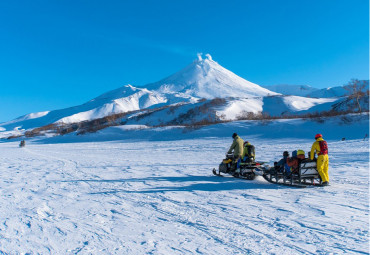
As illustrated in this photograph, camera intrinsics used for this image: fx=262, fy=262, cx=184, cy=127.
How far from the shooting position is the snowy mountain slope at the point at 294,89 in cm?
16512

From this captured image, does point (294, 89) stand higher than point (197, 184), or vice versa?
point (294, 89)

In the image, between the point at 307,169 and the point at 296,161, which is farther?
the point at 296,161

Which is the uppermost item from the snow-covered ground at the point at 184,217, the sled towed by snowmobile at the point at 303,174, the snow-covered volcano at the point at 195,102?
the snow-covered volcano at the point at 195,102

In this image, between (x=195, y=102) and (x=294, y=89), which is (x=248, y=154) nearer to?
(x=195, y=102)

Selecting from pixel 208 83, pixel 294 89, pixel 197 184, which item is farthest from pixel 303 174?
pixel 294 89

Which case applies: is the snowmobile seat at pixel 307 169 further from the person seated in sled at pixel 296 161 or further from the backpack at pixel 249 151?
the backpack at pixel 249 151

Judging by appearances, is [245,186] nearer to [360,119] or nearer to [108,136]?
[360,119]

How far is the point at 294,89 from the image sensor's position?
17825 cm

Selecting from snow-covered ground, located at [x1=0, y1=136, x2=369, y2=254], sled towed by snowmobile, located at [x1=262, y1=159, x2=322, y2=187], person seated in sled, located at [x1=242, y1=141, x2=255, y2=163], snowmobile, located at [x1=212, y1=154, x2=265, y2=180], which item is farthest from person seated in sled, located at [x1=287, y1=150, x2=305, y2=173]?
person seated in sled, located at [x1=242, y1=141, x2=255, y2=163]

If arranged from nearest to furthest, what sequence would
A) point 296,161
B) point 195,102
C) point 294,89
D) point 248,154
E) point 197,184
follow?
1. point 296,161
2. point 197,184
3. point 248,154
4. point 195,102
5. point 294,89

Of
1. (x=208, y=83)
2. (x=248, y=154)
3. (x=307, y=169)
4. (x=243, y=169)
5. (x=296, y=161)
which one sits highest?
(x=208, y=83)

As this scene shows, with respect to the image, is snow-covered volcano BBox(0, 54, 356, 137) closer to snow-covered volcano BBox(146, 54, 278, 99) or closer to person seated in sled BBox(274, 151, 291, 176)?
snow-covered volcano BBox(146, 54, 278, 99)

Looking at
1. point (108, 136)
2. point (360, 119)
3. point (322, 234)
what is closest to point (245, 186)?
point (322, 234)

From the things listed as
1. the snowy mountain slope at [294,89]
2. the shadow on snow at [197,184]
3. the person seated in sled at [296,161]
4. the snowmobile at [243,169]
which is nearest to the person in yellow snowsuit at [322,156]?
the person seated in sled at [296,161]
